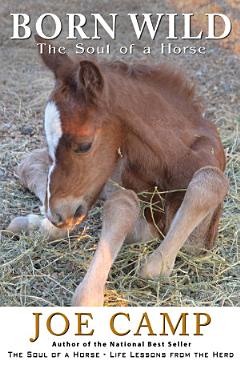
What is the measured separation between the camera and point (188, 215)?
3.44m

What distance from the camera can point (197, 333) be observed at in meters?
3.06

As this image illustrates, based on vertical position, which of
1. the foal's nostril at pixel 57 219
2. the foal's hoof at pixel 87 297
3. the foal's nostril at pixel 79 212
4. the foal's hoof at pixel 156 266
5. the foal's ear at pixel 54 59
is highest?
the foal's ear at pixel 54 59

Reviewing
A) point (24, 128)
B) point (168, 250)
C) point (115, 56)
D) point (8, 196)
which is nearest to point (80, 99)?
point (168, 250)

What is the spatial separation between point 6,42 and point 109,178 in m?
3.73

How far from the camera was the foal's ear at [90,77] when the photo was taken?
10.3 feet

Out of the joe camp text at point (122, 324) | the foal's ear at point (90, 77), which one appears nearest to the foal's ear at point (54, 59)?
the foal's ear at point (90, 77)

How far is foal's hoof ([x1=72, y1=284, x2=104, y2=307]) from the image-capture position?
10.5ft

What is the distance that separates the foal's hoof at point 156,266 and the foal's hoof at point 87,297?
30 cm

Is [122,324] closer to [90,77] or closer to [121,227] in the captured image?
[121,227]

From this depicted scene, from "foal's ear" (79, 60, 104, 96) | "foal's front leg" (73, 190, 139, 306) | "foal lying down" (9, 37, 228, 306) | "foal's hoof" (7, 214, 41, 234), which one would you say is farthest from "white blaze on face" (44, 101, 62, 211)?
"foal's hoof" (7, 214, 41, 234)

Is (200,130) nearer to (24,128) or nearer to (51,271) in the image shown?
(51,271)

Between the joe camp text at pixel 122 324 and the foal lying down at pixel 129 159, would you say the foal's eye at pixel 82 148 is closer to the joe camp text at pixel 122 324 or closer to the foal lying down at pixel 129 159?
the foal lying down at pixel 129 159

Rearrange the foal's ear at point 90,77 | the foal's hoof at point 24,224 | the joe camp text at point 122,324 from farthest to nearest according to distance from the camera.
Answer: the foal's hoof at point 24,224, the foal's ear at point 90,77, the joe camp text at point 122,324

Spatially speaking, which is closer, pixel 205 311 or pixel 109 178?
pixel 205 311
